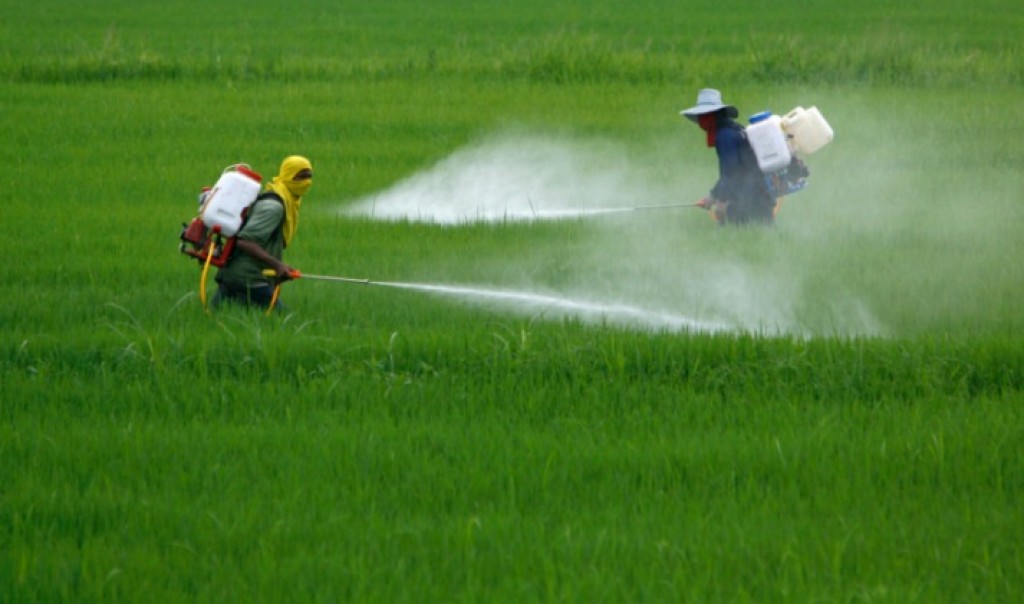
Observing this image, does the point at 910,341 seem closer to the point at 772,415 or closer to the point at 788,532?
the point at 772,415

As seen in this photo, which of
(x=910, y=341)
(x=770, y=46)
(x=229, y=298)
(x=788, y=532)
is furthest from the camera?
(x=770, y=46)

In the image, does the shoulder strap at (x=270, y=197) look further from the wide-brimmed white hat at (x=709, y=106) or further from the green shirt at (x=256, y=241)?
the wide-brimmed white hat at (x=709, y=106)

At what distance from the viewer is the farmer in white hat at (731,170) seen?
10961 millimetres

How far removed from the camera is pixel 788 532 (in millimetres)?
5297

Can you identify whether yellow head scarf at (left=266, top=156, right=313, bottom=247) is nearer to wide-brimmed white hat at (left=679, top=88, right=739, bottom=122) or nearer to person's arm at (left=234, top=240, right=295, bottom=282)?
person's arm at (left=234, top=240, right=295, bottom=282)

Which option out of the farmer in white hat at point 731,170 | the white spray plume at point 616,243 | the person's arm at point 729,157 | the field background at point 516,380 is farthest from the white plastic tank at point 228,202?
the person's arm at point 729,157

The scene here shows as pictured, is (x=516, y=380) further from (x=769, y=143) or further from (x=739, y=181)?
(x=739, y=181)

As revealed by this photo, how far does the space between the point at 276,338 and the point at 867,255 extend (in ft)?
15.5

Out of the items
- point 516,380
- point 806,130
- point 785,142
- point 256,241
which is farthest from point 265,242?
point 806,130

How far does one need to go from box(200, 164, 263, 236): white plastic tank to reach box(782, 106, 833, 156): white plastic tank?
4.83 meters

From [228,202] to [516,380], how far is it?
2.14 m

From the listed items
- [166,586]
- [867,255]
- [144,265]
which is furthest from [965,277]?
[166,586]

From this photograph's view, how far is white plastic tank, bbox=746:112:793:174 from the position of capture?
1075 cm

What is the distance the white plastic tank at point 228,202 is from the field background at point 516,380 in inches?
23.6
